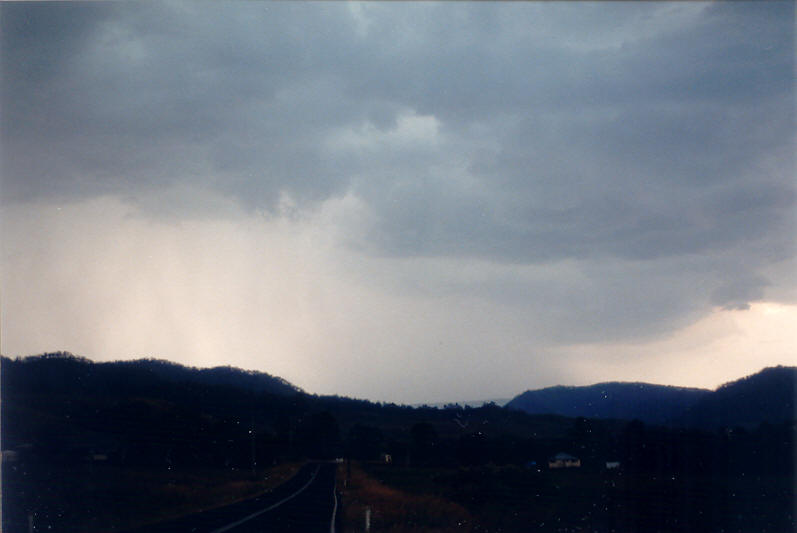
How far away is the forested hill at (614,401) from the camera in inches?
793

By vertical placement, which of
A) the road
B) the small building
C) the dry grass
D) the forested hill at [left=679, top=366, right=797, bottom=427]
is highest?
the forested hill at [left=679, top=366, right=797, bottom=427]

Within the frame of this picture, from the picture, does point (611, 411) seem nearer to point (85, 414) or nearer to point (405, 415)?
point (405, 415)

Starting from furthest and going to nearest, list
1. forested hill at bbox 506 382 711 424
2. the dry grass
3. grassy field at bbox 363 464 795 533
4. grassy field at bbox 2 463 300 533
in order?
forested hill at bbox 506 382 711 424 < grassy field at bbox 2 463 300 533 < grassy field at bbox 363 464 795 533 < the dry grass

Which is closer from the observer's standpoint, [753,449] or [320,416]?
[753,449]

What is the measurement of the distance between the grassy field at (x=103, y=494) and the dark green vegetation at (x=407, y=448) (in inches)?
6.4

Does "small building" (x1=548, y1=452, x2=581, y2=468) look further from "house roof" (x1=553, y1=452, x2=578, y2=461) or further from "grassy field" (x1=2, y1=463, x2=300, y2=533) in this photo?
"grassy field" (x1=2, y1=463, x2=300, y2=533)

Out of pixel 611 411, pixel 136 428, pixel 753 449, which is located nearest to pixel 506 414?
pixel 611 411

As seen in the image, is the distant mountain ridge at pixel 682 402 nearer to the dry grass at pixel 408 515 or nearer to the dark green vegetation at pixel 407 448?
the dark green vegetation at pixel 407 448

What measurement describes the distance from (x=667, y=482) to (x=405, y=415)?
12.1 metres

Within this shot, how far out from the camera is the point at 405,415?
93.3 ft

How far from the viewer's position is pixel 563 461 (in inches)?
1045

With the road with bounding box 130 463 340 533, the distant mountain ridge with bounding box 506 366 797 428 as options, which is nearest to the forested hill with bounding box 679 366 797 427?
the distant mountain ridge with bounding box 506 366 797 428

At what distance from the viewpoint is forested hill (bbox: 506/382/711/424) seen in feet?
66.0

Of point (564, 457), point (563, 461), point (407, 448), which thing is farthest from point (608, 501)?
point (407, 448)
